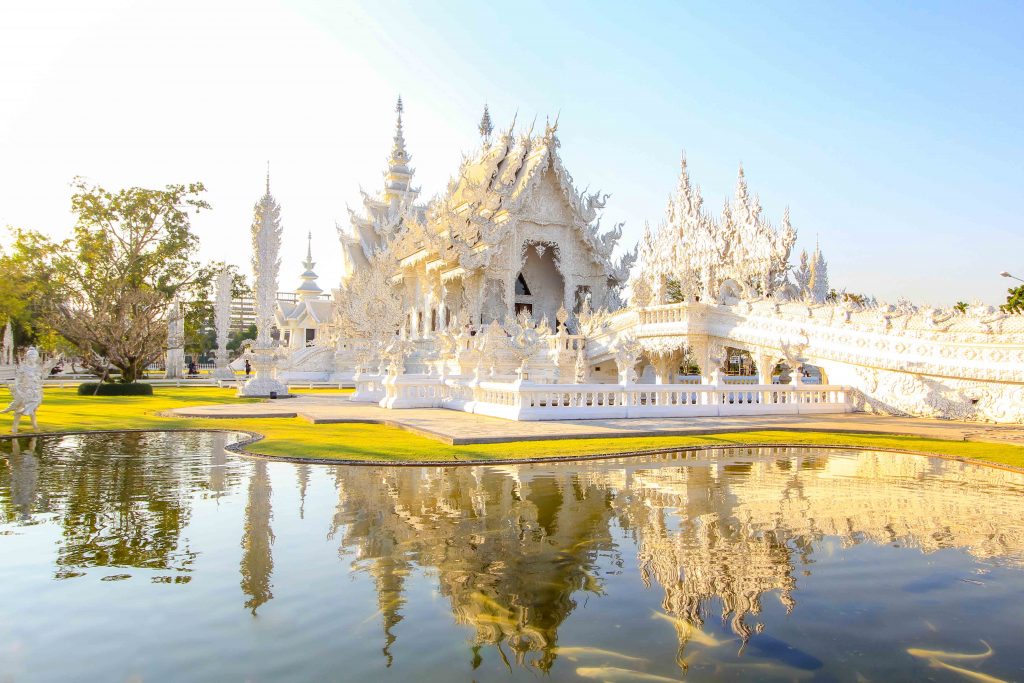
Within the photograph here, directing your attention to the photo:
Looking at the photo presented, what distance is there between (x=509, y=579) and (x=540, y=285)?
28458 mm

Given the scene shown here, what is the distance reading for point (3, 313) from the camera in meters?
33.4

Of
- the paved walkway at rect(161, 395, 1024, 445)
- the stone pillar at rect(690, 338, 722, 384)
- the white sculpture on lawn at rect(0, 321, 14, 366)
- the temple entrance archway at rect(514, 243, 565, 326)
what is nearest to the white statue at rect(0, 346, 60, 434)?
the paved walkway at rect(161, 395, 1024, 445)

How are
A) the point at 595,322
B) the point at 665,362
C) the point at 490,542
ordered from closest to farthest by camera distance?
the point at 490,542
the point at 665,362
the point at 595,322

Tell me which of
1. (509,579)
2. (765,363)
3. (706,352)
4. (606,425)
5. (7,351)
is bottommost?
(509,579)

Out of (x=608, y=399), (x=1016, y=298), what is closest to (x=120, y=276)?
(x=608, y=399)

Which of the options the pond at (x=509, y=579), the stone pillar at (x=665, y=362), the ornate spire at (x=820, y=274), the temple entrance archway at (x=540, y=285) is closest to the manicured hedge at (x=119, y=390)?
the temple entrance archway at (x=540, y=285)

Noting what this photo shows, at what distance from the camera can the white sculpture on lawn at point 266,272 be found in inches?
968

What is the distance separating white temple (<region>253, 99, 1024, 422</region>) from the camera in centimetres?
1480

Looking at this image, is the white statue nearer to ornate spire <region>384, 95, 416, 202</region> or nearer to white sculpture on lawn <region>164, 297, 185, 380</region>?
white sculpture on lawn <region>164, 297, 185, 380</region>

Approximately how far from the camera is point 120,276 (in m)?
30.0

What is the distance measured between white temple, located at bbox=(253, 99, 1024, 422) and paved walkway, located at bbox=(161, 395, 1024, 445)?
769 mm

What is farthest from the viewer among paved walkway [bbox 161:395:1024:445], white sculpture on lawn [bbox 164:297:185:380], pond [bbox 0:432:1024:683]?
white sculpture on lawn [bbox 164:297:185:380]

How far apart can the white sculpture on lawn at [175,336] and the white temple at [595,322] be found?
17.7 feet

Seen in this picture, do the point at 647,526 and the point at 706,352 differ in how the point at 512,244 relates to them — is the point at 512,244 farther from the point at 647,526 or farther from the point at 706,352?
the point at 647,526
